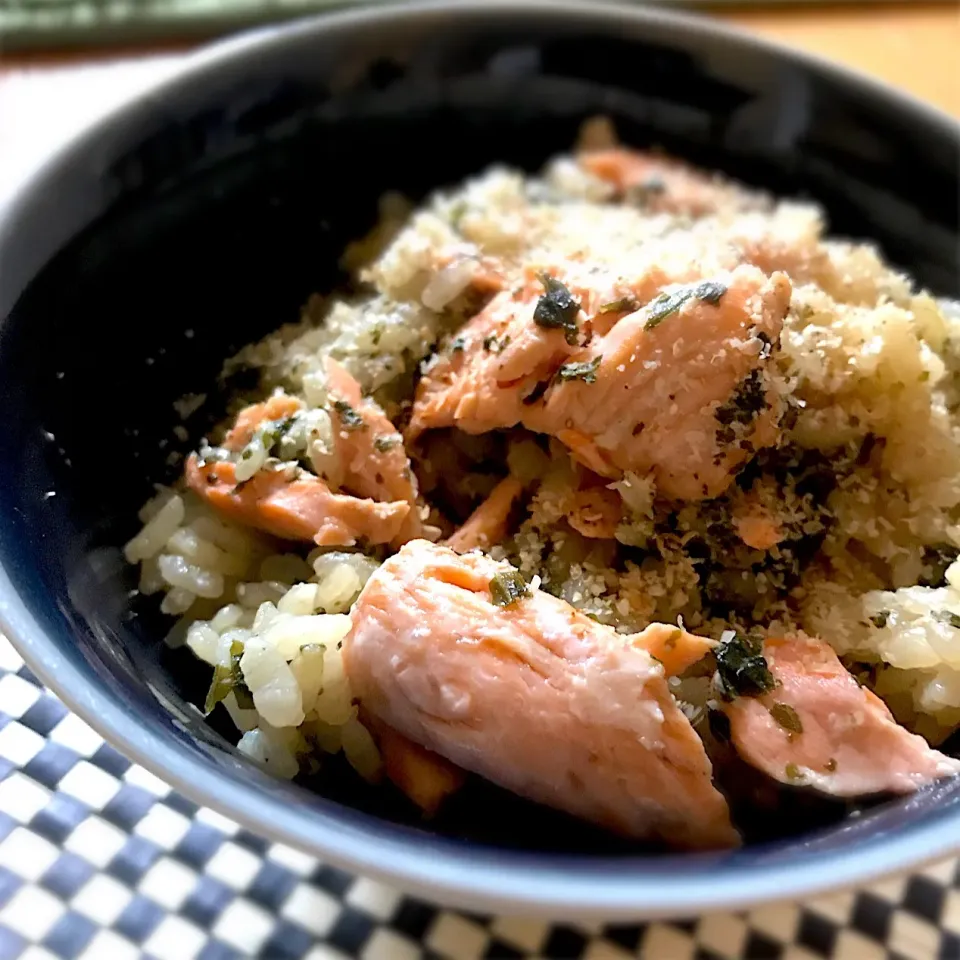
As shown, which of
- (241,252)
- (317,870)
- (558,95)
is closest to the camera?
(317,870)

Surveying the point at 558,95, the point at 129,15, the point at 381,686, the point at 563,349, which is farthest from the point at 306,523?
the point at 129,15

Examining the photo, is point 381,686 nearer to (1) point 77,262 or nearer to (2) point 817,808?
(2) point 817,808

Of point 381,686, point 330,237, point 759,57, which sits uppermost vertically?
point 759,57

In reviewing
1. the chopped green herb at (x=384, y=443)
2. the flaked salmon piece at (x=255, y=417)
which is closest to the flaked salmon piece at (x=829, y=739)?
the chopped green herb at (x=384, y=443)

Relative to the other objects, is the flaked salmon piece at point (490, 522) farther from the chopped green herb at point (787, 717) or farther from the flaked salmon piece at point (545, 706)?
the chopped green herb at point (787, 717)

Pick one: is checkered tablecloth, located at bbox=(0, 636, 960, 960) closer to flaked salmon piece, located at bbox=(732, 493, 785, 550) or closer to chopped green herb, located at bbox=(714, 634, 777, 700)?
chopped green herb, located at bbox=(714, 634, 777, 700)

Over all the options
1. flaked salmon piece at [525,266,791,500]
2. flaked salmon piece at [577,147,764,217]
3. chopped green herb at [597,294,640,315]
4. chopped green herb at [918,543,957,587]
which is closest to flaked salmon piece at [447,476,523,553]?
flaked salmon piece at [525,266,791,500]
